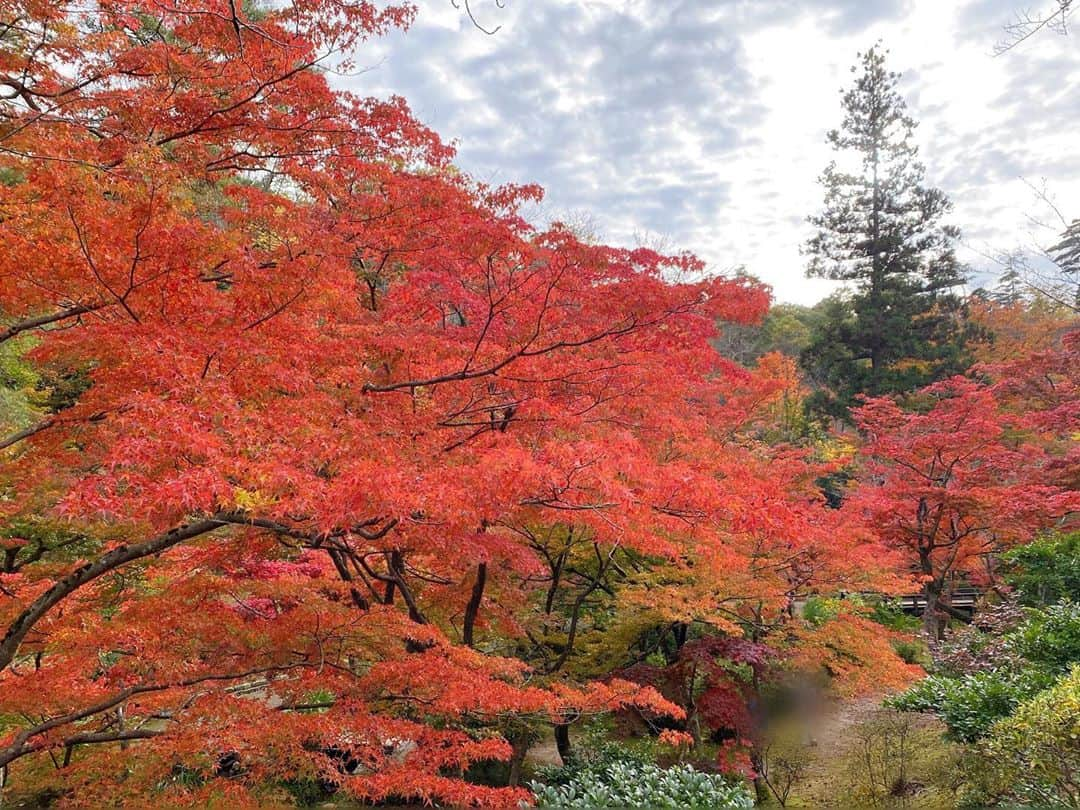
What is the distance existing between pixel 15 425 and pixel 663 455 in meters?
9.31

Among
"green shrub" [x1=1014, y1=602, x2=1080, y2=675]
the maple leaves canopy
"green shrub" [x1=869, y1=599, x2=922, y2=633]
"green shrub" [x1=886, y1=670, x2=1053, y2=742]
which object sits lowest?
"green shrub" [x1=869, y1=599, x2=922, y2=633]

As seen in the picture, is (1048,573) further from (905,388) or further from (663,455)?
(905,388)

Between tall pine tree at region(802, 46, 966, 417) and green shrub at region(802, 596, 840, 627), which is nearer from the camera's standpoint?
green shrub at region(802, 596, 840, 627)

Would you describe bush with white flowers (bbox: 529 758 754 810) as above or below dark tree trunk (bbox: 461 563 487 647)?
below

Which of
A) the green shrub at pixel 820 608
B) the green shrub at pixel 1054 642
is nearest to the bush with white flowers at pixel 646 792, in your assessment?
the green shrub at pixel 1054 642

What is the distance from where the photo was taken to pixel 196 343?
349cm

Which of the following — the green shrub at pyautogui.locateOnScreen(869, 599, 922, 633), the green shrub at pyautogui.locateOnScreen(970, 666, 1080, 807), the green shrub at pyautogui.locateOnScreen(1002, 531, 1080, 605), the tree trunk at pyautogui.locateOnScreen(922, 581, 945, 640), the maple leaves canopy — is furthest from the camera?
the green shrub at pyautogui.locateOnScreen(869, 599, 922, 633)

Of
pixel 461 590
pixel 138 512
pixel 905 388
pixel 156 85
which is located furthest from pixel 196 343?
pixel 905 388

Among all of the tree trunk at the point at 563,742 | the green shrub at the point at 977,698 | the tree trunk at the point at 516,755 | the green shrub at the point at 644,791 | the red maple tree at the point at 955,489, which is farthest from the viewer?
the red maple tree at the point at 955,489

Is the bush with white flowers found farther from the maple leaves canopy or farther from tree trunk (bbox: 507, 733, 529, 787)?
tree trunk (bbox: 507, 733, 529, 787)

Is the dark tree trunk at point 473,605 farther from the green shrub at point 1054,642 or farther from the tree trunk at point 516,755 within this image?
the green shrub at point 1054,642

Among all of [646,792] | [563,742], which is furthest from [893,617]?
[646,792]

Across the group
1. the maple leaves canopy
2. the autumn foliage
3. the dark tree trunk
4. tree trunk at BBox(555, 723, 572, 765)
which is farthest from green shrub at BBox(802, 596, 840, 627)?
the dark tree trunk

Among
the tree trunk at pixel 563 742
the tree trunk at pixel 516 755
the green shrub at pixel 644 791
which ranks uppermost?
the green shrub at pixel 644 791
